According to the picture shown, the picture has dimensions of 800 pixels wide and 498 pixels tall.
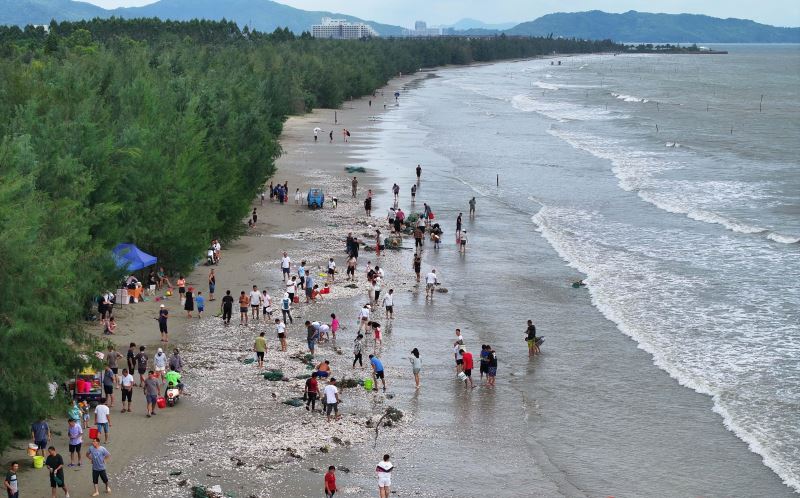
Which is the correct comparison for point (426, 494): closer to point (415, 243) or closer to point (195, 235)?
point (195, 235)

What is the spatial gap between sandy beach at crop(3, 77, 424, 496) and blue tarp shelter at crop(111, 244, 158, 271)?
4.39 feet

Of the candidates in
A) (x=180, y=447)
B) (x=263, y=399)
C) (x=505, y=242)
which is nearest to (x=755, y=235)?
(x=505, y=242)

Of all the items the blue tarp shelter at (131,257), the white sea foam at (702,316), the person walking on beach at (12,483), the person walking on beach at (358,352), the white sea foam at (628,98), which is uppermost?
the white sea foam at (628,98)

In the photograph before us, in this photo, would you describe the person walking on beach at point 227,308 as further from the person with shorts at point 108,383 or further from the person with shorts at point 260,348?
the person with shorts at point 108,383

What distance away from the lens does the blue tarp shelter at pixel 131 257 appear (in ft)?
109

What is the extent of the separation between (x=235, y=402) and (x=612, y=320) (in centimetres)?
1477

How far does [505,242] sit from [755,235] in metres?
12.8

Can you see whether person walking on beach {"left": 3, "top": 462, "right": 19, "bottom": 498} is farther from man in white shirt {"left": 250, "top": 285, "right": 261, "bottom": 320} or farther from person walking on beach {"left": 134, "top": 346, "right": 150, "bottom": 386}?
man in white shirt {"left": 250, "top": 285, "right": 261, "bottom": 320}

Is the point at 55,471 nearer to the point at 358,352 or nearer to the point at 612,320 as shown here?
the point at 358,352

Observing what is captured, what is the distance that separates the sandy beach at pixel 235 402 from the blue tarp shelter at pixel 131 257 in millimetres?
1338

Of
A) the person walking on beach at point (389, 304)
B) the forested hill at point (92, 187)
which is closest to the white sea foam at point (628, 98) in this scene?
the forested hill at point (92, 187)

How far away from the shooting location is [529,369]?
30.5m

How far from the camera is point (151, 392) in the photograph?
24.8m

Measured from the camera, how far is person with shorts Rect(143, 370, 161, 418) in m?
24.8
